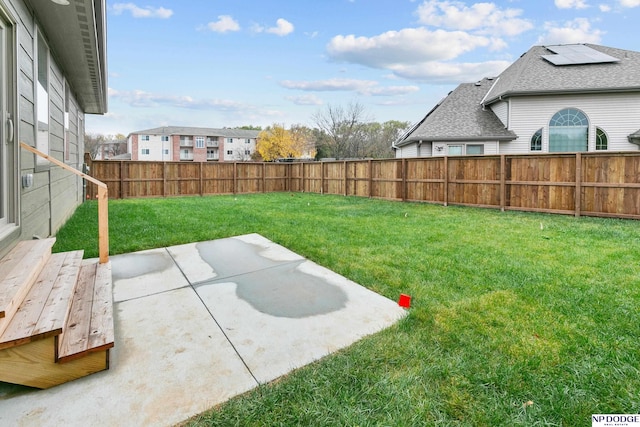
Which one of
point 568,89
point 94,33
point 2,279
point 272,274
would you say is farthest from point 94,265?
point 568,89

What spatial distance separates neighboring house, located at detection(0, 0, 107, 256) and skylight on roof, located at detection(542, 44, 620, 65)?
16.6 m

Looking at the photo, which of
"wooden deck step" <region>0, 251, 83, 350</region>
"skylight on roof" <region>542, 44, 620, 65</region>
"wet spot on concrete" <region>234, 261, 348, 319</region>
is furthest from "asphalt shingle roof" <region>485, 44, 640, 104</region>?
"wooden deck step" <region>0, 251, 83, 350</region>

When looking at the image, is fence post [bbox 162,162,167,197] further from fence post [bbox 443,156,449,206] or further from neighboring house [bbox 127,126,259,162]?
neighboring house [bbox 127,126,259,162]

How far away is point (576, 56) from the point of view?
1442 cm

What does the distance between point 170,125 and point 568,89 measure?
53.1m

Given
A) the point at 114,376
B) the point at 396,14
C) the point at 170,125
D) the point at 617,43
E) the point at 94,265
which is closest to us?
the point at 114,376

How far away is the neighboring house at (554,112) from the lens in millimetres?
12516

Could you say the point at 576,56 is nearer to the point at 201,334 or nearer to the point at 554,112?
the point at 554,112

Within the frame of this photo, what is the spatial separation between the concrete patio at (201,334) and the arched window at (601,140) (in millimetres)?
14374

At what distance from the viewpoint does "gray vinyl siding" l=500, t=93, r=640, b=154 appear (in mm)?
12422

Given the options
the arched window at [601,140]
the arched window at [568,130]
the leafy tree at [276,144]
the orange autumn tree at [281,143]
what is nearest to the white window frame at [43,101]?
the arched window at [568,130]

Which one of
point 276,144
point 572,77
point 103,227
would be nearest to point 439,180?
point 572,77

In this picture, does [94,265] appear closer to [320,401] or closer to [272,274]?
[272,274]

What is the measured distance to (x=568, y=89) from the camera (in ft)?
41.3
